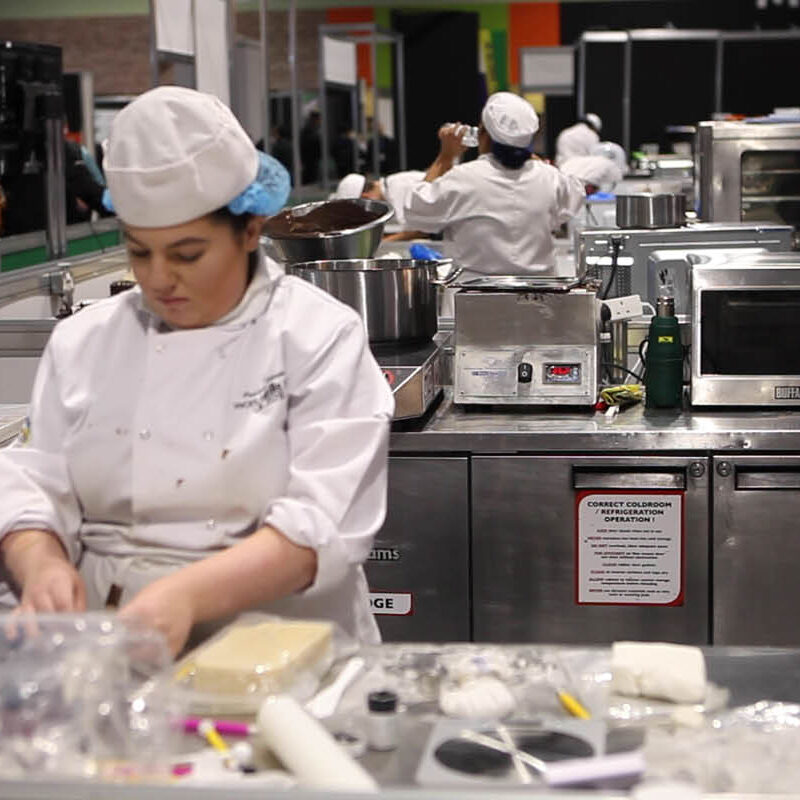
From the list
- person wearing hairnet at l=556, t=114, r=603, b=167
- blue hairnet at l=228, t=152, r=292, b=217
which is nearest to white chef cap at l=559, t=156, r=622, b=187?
person wearing hairnet at l=556, t=114, r=603, b=167

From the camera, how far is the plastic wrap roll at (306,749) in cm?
113

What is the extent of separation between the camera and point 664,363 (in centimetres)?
313

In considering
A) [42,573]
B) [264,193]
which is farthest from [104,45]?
[42,573]

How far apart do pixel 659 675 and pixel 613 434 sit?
155 cm

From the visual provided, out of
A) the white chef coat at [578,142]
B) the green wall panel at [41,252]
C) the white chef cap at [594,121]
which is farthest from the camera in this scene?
the white chef cap at [594,121]

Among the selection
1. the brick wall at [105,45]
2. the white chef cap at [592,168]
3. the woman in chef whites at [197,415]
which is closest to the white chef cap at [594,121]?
the white chef cap at [592,168]

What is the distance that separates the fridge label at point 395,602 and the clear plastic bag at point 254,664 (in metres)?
1.55

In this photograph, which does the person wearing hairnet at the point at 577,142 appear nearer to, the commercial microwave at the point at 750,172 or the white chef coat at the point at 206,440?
the commercial microwave at the point at 750,172

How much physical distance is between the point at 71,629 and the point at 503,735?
0.42 metres

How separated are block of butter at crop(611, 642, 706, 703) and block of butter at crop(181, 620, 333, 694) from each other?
0.31m

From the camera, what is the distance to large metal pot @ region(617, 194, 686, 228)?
3.99m

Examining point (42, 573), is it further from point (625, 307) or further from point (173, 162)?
point (625, 307)

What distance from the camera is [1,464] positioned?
5.62 feet

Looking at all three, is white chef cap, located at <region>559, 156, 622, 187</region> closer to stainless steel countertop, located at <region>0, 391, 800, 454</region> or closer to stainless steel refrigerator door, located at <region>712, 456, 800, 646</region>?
stainless steel countertop, located at <region>0, 391, 800, 454</region>
